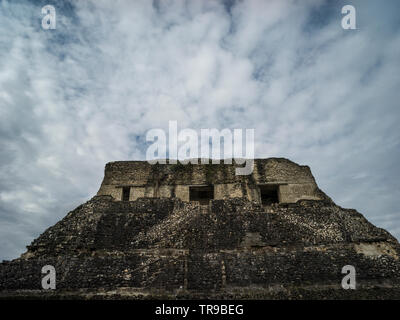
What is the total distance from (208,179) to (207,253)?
535 cm

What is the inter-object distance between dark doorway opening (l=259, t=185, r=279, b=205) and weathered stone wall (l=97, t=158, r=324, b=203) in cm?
42

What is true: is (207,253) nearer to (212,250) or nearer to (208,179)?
(212,250)

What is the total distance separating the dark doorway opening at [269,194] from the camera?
12.1 m

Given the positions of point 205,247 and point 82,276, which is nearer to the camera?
point 82,276

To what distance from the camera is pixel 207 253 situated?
7113 millimetres

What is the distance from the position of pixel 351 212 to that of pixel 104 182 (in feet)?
36.6

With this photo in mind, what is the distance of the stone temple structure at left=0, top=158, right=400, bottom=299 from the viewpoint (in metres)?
6.23

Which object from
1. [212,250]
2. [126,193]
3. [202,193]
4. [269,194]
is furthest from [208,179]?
[212,250]

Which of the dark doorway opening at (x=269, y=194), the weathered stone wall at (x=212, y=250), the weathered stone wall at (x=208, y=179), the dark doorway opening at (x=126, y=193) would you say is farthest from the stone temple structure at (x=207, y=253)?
the dark doorway opening at (x=269, y=194)
